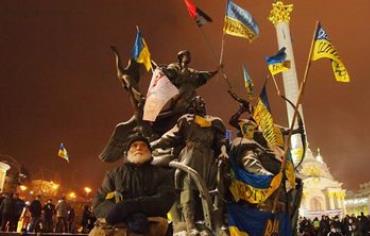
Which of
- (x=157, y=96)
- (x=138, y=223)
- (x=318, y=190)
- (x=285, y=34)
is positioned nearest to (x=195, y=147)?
(x=157, y=96)

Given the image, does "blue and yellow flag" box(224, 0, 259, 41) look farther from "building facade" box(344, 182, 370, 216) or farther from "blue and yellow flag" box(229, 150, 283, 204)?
"building facade" box(344, 182, 370, 216)

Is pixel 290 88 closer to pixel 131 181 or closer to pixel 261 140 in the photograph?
pixel 261 140

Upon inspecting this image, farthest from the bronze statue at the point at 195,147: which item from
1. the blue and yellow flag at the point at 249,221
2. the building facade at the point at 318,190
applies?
the building facade at the point at 318,190

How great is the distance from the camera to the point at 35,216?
12.4m

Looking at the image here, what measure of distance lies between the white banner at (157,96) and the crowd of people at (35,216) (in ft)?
21.8

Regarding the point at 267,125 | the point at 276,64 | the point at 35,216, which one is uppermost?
the point at 276,64

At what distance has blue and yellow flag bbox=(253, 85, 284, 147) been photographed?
25.5ft

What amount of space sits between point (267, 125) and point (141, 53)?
12.2 feet

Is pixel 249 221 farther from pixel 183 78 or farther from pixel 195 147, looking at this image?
pixel 183 78

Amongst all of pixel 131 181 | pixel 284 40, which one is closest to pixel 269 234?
pixel 131 181

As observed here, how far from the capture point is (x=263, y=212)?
661 cm

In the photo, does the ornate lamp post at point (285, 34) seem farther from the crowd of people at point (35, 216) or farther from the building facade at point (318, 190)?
the crowd of people at point (35, 216)

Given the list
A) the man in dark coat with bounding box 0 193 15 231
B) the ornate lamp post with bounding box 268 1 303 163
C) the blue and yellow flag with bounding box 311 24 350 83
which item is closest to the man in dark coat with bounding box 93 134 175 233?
the blue and yellow flag with bounding box 311 24 350 83

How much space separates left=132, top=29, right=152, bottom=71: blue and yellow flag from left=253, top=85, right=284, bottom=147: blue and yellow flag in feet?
9.33
